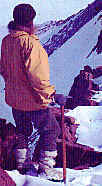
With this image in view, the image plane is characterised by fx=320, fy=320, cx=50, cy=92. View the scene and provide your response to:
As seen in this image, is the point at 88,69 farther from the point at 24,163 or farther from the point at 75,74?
the point at 24,163

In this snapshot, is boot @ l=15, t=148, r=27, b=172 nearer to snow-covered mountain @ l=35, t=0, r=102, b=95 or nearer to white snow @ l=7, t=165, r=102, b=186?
white snow @ l=7, t=165, r=102, b=186

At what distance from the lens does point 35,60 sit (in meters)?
1.40

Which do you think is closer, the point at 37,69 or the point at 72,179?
the point at 37,69

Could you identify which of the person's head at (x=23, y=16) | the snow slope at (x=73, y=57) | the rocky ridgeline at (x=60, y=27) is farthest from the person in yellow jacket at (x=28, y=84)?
the snow slope at (x=73, y=57)

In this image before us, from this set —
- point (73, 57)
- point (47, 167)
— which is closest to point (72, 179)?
point (47, 167)

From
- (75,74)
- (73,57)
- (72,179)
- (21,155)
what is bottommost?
(72,179)

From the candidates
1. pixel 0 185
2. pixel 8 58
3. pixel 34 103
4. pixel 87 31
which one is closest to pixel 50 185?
pixel 0 185

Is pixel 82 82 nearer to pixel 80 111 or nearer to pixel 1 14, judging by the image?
pixel 80 111

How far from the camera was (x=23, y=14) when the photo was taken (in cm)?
149

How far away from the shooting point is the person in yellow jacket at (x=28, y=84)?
4.66 ft

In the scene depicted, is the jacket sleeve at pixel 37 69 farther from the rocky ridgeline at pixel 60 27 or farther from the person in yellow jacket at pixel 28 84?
the rocky ridgeline at pixel 60 27

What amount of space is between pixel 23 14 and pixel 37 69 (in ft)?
0.93

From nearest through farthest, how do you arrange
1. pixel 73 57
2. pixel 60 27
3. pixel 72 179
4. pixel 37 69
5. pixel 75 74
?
pixel 37 69 → pixel 72 179 → pixel 60 27 → pixel 73 57 → pixel 75 74

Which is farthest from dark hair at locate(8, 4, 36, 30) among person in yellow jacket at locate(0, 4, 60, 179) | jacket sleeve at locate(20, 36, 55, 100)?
jacket sleeve at locate(20, 36, 55, 100)
